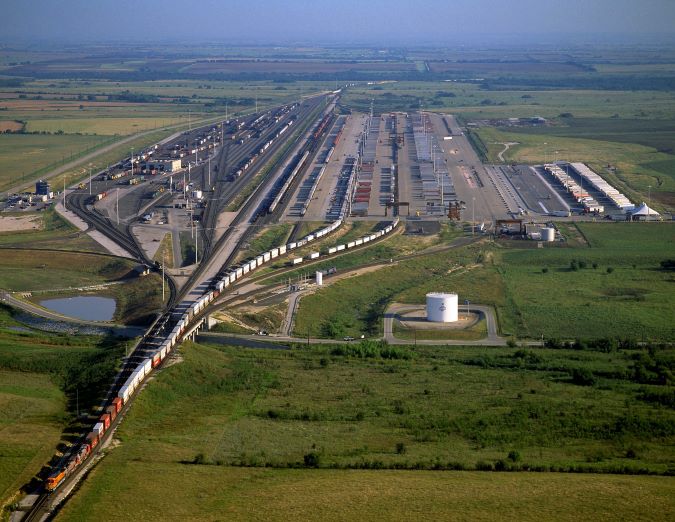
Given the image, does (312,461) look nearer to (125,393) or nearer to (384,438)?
(384,438)

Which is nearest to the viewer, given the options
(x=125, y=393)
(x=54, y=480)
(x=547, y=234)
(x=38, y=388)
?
(x=54, y=480)

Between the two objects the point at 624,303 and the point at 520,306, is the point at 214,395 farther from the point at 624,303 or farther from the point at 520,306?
the point at 624,303

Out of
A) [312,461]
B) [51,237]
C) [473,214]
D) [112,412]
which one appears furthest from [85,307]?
[473,214]

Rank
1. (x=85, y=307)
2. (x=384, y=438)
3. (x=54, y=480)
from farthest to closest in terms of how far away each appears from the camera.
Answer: (x=85, y=307), (x=384, y=438), (x=54, y=480)

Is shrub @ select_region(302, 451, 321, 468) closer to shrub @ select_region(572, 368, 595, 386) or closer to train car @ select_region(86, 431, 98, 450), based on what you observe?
train car @ select_region(86, 431, 98, 450)


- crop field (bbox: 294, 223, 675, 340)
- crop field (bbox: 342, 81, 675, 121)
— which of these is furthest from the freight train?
crop field (bbox: 342, 81, 675, 121)

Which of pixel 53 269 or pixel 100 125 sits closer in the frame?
pixel 53 269
